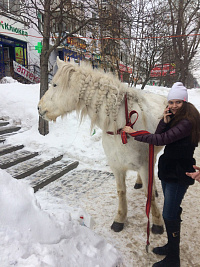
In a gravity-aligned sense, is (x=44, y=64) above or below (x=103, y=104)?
above

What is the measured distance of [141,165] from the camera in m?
2.47

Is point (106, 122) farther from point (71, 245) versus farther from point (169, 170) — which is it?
Answer: point (71, 245)

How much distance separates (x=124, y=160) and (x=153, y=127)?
60cm

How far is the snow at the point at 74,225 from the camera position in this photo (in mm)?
1498

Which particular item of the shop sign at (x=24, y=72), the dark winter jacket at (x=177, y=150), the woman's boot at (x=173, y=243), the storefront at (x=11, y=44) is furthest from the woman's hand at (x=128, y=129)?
the storefront at (x=11, y=44)

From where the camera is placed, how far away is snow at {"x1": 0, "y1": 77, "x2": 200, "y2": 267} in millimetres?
1498

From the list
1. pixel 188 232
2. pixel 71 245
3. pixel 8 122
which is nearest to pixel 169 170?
pixel 71 245

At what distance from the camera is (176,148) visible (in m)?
1.92

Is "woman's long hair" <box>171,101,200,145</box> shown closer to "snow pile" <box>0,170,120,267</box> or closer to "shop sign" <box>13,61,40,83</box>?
"snow pile" <box>0,170,120,267</box>

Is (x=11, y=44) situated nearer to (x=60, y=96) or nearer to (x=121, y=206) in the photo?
(x=60, y=96)

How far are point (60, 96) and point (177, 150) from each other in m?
1.33

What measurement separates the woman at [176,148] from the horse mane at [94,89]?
341 millimetres

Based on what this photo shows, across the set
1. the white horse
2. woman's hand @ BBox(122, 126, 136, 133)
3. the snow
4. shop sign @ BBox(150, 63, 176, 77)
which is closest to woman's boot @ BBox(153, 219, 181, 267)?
the snow

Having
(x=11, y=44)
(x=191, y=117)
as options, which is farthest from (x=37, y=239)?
(x=11, y=44)
